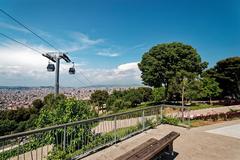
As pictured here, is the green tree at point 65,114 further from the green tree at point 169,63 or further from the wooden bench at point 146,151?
the green tree at point 169,63

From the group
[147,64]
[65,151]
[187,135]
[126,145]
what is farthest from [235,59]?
[65,151]

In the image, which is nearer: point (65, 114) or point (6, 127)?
point (65, 114)

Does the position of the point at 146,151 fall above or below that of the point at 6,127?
above

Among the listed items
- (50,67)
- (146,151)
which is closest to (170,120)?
(146,151)

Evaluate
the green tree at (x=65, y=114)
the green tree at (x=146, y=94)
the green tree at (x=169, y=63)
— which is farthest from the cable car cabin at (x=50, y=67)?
the green tree at (x=146, y=94)

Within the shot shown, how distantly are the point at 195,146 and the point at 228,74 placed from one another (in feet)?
88.0

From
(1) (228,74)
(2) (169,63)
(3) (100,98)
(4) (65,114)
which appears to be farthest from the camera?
(3) (100,98)

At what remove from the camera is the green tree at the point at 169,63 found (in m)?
23.7

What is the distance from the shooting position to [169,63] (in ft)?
79.7

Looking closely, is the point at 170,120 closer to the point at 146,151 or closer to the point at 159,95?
the point at 146,151

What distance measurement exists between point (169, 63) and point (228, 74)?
10752 mm

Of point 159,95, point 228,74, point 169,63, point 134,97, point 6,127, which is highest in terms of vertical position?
point 169,63

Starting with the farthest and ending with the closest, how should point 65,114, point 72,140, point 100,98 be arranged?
point 100,98
point 65,114
point 72,140

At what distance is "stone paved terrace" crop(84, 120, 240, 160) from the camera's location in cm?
495
